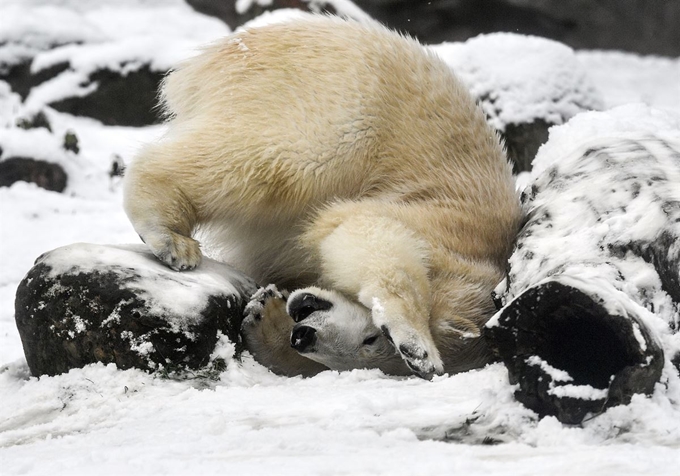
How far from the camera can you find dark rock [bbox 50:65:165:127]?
12219 mm

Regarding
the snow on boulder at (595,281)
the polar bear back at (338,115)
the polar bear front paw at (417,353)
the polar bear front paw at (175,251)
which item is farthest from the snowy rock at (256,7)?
the polar bear front paw at (417,353)

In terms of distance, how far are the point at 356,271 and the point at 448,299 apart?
0.42m

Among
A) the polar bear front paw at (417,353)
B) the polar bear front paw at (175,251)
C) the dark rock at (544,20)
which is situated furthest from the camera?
the dark rock at (544,20)

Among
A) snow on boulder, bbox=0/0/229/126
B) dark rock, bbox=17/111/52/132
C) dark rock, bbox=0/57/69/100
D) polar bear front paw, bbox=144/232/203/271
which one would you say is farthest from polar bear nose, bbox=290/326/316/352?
dark rock, bbox=0/57/69/100

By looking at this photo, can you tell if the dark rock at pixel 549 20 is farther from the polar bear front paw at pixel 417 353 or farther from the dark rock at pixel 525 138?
the polar bear front paw at pixel 417 353

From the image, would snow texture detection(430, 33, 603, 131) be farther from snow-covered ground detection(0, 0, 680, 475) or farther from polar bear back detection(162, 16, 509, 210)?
snow-covered ground detection(0, 0, 680, 475)

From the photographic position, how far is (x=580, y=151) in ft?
12.3

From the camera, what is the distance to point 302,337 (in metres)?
3.11

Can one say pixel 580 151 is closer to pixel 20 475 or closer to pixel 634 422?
pixel 634 422

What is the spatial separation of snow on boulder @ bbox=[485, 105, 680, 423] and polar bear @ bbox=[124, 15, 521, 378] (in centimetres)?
29

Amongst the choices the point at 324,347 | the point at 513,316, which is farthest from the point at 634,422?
the point at 324,347

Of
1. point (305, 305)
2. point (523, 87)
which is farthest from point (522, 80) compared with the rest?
point (305, 305)

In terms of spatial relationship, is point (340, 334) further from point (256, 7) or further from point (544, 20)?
point (544, 20)

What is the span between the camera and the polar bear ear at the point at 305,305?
3240 millimetres
